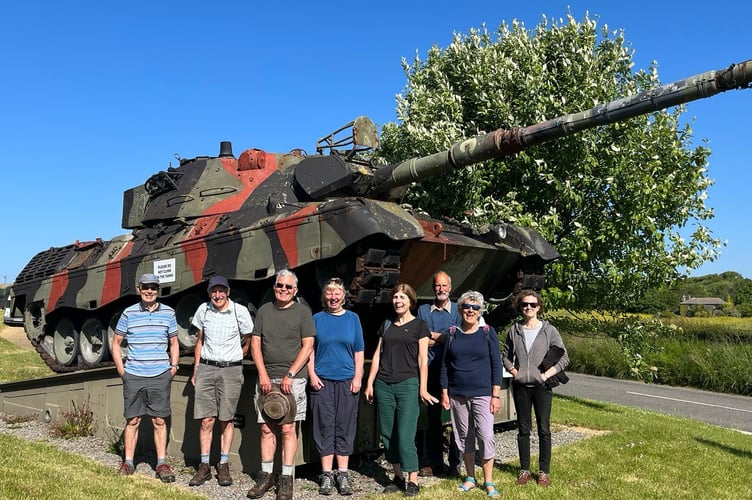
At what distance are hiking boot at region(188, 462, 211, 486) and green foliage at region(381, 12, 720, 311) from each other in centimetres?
705

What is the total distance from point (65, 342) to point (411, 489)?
343 inches

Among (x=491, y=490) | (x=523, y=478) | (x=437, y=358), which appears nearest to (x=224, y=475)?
(x=437, y=358)

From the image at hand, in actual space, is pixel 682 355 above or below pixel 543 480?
above

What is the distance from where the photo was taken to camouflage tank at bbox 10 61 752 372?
307 inches

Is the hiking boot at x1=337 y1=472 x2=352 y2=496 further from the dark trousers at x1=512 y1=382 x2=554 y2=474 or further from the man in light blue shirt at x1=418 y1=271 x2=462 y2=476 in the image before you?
the dark trousers at x1=512 y1=382 x2=554 y2=474

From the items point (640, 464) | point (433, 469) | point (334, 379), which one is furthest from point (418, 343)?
point (640, 464)

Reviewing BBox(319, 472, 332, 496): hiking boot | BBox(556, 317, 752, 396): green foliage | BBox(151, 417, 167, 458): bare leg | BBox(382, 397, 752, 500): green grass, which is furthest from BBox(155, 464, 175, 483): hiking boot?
BBox(556, 317, 752, 396): green foliage

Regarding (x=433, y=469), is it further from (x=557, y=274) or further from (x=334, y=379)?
(x=557, y=274)

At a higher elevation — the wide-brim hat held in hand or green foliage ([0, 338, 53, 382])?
the wide-brim hat held in hand

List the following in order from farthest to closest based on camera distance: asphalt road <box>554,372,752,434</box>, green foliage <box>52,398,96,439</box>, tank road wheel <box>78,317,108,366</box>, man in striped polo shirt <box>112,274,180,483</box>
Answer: asphalt road <box>554,372,752,434</box>
tank road wheel <box>78,317,108,366</box>
green foliage <box>52,398,96,439</box>
man in striped polo shirt <box>112,274,180,483</box>

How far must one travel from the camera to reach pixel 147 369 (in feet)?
21.3

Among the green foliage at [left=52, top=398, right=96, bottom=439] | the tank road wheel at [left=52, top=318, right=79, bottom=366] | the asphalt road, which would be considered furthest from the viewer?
the asphalt road

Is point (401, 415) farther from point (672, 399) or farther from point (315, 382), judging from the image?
point (672, 399)

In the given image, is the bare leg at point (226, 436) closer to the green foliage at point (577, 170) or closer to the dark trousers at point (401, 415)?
the dark trousers at point (401, 415)
